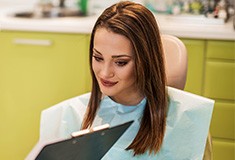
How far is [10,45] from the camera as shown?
2732 mm

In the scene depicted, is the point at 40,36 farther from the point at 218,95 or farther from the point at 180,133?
the point at 180,133

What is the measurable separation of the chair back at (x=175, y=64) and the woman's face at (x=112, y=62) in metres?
0.26

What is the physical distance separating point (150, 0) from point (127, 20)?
5.53ft

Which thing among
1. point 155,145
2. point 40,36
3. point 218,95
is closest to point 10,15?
point 40,36

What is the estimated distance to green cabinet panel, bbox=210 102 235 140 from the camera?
266 cm

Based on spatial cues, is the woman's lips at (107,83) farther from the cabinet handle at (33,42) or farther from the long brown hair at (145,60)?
the cabinet handle at (33,42)

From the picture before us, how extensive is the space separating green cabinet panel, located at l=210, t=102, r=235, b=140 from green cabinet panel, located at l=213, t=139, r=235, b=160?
4 centimetres

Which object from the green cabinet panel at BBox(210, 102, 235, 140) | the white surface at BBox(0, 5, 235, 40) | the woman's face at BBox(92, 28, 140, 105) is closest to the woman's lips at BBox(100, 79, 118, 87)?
the woman's face at BBox(92, 28, 140, 105)

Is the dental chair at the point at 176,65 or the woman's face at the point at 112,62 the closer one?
the woman's face at the point at 112,62

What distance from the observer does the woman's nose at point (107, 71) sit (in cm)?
141

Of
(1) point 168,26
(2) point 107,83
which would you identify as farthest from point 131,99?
(1) point 168,26

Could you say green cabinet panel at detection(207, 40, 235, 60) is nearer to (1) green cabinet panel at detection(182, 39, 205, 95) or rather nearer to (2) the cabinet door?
(1) green cabinet panel at detection(182, 39, 205, 95)

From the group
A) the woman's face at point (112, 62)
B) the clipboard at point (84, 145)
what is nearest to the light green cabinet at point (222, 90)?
the woman's face at point (112, 62)

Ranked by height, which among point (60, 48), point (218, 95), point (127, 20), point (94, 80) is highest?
point (127, 20)
